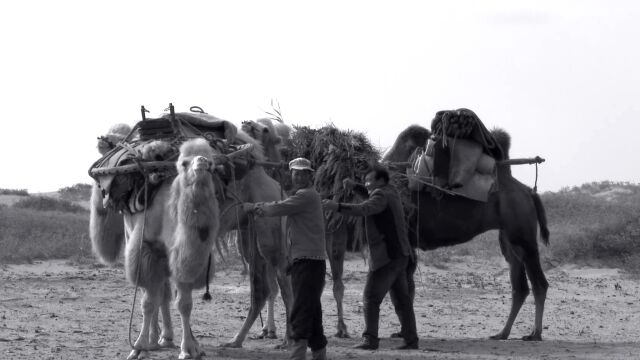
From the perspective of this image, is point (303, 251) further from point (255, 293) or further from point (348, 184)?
point (348, 184)

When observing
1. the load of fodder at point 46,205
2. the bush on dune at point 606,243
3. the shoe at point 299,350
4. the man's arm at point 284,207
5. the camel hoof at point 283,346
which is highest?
the load of fodder at point 46,205

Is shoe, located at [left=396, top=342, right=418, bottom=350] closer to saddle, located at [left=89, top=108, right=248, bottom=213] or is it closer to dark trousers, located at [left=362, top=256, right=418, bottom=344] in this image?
dark trousers, located at [left=362, top=256, right=418, bottom=344]

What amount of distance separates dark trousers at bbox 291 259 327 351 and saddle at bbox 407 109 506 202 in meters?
3.15

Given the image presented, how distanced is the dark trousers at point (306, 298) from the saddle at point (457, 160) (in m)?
3.15

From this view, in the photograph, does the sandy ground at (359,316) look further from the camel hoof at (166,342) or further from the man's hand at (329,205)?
the man's hand at (329,205)

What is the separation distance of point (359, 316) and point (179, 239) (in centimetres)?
462

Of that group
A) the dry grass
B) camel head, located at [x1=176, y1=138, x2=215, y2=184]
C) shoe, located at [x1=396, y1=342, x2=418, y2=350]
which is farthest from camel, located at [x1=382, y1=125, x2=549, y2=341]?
the dry grass

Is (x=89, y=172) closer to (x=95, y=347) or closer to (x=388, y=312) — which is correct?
(x=95, y=347)

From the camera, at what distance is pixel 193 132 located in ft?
34.9

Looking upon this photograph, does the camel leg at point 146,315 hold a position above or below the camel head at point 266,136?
below

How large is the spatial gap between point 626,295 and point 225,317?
6.36 m

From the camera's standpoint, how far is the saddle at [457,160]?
39.2 ft

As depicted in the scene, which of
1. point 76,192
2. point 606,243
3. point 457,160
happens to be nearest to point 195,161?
point 457,160

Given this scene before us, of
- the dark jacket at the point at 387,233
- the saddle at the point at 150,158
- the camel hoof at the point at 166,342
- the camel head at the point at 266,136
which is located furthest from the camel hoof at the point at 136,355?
the camel head at the point at 266,136
